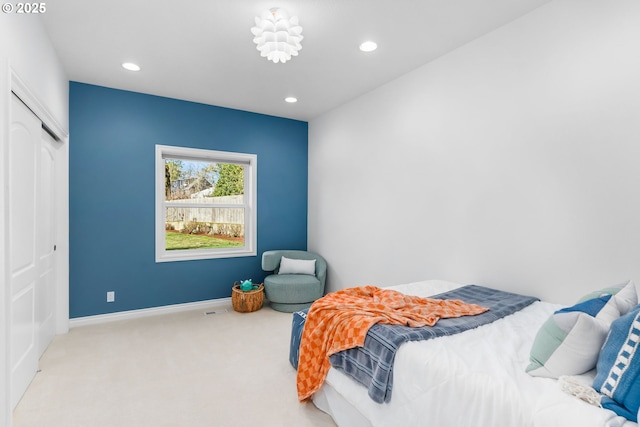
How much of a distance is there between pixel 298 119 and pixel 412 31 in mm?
2606

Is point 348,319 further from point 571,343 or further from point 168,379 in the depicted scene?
point 168,379

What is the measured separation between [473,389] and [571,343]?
424mm

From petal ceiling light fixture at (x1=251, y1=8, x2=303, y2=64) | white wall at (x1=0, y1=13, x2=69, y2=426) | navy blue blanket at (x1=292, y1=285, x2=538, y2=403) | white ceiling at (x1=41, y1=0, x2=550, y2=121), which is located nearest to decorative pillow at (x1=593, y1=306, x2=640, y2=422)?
navy blue blanket at (x1=292, y1=285, x2=538, y2=403)

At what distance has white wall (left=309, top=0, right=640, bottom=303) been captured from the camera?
1982mm

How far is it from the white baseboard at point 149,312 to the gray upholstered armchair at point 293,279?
70 cm

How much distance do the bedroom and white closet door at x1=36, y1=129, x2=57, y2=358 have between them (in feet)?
1.12

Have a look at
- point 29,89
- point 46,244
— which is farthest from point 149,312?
point 29,89

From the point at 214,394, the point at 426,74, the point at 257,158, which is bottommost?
the point at 214,394

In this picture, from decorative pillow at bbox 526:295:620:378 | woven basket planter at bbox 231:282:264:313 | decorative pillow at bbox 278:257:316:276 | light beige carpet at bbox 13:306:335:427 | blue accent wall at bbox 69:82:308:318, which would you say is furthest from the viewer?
decorative pillow at bbox 278:257:316:276

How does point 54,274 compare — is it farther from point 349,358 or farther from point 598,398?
point 598,398

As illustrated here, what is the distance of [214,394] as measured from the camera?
233cm

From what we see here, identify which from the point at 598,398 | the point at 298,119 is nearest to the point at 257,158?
the point at 298,119

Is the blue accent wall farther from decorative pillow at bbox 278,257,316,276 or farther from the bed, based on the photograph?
the bed

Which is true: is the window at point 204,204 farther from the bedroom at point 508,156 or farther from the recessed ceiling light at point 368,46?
the recessed ceiling light at point 368,46
